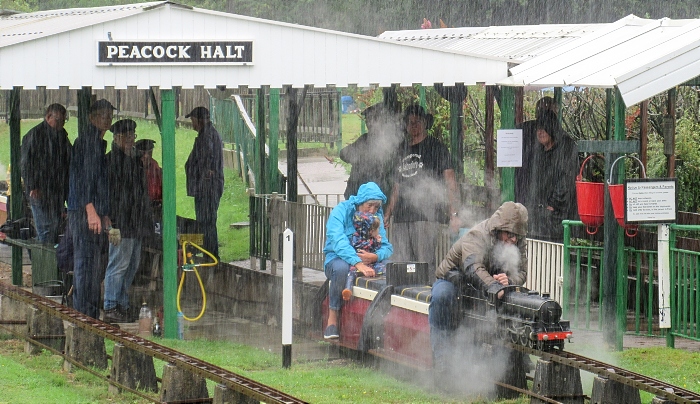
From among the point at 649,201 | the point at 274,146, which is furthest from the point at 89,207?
the point at 649,201

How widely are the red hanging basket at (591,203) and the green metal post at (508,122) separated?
116 centimetres

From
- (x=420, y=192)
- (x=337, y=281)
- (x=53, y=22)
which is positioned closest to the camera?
(x=337, y=281)

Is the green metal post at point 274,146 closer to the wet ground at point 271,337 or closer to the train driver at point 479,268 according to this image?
the wet ground at point 271,337

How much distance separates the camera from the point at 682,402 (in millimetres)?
7719

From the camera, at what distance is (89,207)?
1208 cm

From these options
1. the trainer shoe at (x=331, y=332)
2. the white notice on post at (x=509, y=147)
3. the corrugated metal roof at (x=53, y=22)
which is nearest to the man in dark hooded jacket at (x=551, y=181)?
the white notice on post at (x=509, y=147)

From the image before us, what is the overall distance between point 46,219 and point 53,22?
255cm

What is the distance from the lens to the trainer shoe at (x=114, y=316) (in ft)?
41.4

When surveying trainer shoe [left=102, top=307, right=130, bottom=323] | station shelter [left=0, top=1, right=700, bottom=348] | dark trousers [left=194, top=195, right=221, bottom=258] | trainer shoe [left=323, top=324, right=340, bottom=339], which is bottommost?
trainer shoe [left=102, top=307, right=130, bottom=323]

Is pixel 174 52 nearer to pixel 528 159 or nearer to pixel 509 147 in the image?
pixel 509 147

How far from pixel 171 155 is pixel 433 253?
9.85ft

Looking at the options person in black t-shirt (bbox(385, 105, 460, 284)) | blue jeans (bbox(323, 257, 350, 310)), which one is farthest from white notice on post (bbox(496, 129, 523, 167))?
blue jeans (bbox(323, 257, 350, 310))

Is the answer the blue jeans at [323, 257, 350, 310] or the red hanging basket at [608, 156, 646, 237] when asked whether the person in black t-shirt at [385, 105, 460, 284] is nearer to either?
the blue jeans at [323, 257, 350, 310]

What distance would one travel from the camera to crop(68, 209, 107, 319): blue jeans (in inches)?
480
